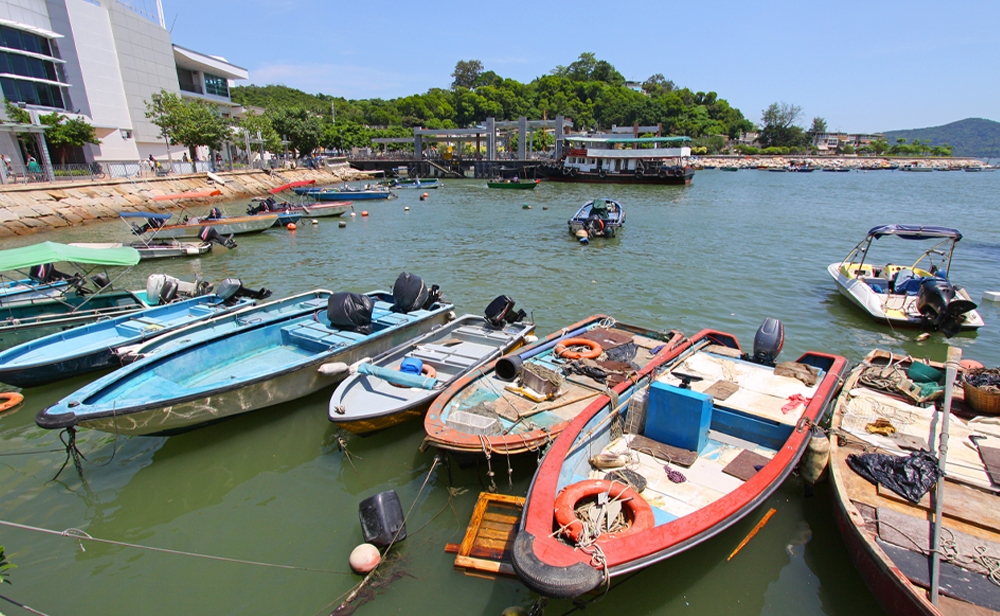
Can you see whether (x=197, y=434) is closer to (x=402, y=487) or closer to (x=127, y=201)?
(x=402, y=487)

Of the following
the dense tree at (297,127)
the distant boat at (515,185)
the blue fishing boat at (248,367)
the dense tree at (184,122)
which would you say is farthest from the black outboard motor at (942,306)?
the dense tree at (297,127)

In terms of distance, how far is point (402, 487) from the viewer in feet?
23.9

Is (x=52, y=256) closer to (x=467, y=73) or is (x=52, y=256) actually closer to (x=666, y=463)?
(x=666, y=463)

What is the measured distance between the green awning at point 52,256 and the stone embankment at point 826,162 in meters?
122

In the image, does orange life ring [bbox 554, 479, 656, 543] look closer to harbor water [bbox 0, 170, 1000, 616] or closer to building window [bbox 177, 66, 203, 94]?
harbor water [bbox 0, 170, 1000, 616]

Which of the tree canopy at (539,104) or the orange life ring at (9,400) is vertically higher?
the tree canopy at (539,104)

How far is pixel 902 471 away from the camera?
5.81 metres

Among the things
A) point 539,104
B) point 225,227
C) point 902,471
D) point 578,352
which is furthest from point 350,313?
point 539,104

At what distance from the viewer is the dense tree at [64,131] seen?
35.3 meters

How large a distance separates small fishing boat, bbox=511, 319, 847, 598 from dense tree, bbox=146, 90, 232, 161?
163 feet

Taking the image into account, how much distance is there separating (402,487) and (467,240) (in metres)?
22.1

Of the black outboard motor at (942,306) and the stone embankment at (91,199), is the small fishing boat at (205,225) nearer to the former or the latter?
the stone embankment at (91,199)

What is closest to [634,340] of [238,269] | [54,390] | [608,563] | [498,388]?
[498,388]

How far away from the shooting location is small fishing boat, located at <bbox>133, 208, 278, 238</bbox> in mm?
24750
